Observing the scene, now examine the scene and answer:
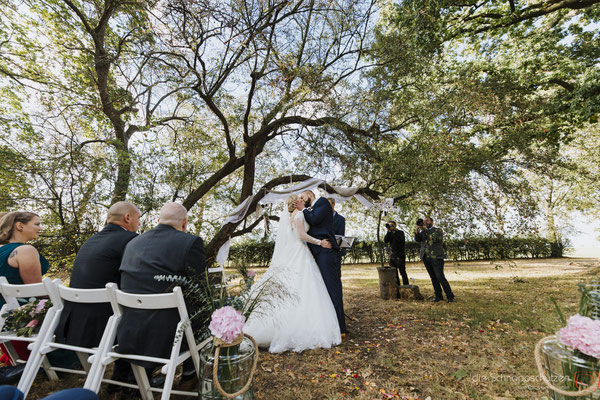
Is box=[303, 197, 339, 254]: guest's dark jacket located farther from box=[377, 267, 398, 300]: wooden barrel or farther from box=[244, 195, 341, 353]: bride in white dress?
box=[377, 267, 398, 300]: wooden barrel

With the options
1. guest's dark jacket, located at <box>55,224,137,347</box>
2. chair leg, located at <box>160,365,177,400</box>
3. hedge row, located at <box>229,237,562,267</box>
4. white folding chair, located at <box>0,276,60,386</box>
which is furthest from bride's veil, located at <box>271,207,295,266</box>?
hedge row, located at <box>229,237,562,267</box>

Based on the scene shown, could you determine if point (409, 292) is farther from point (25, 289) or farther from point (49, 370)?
point (25, 289)

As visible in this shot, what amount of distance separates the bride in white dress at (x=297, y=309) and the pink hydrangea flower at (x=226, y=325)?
1.60m

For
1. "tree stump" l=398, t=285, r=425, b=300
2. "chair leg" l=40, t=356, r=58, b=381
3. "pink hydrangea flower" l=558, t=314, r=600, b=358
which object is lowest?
"chair leg" l=40, t=356, r=58, b=381

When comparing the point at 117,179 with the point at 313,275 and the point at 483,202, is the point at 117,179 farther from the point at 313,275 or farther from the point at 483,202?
the point at 483,202

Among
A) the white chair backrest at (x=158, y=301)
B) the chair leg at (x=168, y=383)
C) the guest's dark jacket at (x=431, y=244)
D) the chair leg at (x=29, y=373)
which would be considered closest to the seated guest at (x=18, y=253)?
the chair leg at (x=29, y=373)

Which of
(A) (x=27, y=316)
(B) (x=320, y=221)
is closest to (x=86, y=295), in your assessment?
(A) (x=27, y=316)

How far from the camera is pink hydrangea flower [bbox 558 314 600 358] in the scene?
1.00 meters

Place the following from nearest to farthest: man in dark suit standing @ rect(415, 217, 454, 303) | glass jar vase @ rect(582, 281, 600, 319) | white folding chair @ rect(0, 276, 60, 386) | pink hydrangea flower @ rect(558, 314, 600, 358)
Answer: pink hydrangea flower @ rect(558, 314, 600, 358), glass jar vase @ rect(582, 281, 600, 319), white folding chair @ rect(0, 276, 60, 386), man in dark suit standing @ rect(415, 217, 454, 303)

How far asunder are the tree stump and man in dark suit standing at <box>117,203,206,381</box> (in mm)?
5937

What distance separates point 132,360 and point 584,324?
279 centimetres

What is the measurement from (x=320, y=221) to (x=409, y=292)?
4.10 metres

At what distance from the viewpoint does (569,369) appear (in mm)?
1121

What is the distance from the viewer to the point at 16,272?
2838 mm
